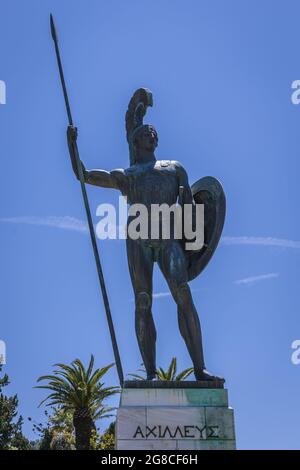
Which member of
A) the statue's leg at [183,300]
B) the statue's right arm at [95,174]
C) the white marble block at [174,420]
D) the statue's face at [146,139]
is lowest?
the white marble block at [174,420]

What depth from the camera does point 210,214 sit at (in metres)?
11.1

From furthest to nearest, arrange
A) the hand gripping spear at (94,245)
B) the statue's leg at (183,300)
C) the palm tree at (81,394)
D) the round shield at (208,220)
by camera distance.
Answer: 1. the palm tree at (81,394)
2. the round shield at (208,220)
3. the hand gripping spear at (94,245)
4. the statue's leg at (183,300)

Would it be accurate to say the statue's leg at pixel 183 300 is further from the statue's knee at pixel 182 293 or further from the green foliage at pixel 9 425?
the green foliage at pixel 9 425

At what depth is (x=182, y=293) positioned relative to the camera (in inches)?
400

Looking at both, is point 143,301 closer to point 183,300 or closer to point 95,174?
point 183,300

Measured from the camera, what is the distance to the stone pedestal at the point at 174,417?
9016mm

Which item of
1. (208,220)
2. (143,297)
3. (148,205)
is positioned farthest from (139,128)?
(143,297)

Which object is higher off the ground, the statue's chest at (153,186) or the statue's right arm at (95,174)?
the statue's right arm at (95,174)

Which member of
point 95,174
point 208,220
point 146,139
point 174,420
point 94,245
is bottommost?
point 174,420

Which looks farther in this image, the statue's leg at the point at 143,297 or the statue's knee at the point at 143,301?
the statue's knee at the point at 143,301

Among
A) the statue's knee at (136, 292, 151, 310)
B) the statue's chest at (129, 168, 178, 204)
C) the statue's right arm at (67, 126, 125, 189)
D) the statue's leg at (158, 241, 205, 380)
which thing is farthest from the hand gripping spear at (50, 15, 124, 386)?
the statue's leg at (158, 241, 205, 380)

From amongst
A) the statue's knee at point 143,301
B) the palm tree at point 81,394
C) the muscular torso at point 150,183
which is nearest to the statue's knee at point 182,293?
the statue's knee at point 143,301

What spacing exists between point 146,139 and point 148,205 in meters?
1.18

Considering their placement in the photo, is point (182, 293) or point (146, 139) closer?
point (182, 293)
